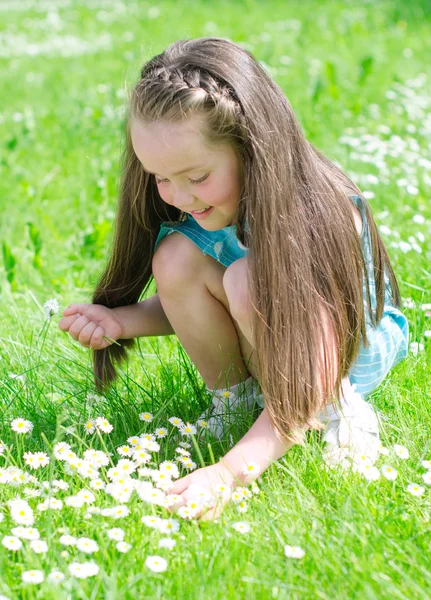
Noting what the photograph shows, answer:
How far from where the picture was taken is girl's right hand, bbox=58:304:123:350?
190 centimetres

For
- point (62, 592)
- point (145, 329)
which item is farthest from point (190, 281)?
point (62, 592)

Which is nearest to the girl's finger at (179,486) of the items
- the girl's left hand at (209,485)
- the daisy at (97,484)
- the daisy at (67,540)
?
the girl's left hand at (209,485)

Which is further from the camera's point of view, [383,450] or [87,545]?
[383,450]

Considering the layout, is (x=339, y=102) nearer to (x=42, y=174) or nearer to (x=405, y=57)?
(x=405, y=57)

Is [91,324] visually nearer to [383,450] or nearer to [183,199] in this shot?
[183,199]

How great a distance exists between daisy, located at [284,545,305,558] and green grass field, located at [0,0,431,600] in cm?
2

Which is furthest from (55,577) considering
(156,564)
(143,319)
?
(143,319)

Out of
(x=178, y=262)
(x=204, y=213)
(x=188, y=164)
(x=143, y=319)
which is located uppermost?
(x=188, y=164)

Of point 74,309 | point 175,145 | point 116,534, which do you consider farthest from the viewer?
point 74,309

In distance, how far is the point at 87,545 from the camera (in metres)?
1.35

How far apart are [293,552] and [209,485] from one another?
0.87 feet

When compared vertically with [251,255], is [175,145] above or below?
above

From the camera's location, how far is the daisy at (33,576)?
127 centimetres

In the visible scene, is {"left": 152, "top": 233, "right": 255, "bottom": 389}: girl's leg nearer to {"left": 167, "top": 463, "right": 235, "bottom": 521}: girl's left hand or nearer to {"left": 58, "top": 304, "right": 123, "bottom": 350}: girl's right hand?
{"left": 58, "top": 304, "right": 123, "bottom": 350}: girl's right hand
